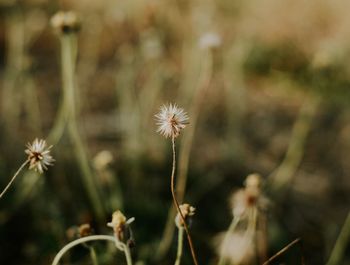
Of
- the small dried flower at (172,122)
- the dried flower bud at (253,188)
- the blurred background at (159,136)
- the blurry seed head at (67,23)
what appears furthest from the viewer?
the blurred background at (159,136)

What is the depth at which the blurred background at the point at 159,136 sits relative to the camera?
1293mm

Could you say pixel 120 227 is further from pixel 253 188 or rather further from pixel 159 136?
pixel 159 136

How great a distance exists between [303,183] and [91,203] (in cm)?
75

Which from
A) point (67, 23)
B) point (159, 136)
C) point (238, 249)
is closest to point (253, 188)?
point (238, 249)

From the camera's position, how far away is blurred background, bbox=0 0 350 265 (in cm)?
129

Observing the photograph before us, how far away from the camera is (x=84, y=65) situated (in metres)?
2.24

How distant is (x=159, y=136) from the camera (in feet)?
5.91

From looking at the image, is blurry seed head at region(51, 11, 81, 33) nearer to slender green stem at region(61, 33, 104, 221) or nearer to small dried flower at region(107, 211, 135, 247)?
slender green stem at region(61, 33, 104, 221)

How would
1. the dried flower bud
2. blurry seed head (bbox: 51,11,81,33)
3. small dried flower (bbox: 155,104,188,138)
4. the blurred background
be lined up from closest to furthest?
small dried flower (bbox: 155,104,188,138) → the dried flower bud → blurry seed head (bbox: 51,11,81,33) → the blurred background

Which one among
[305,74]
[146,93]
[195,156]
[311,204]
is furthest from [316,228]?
[305,74]

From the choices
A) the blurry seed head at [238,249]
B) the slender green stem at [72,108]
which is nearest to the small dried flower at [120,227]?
the blurry seed head at [238,249]

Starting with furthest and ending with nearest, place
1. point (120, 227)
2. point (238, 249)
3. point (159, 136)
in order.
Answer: point (159, 136), point (238, 249), point (120, 227)

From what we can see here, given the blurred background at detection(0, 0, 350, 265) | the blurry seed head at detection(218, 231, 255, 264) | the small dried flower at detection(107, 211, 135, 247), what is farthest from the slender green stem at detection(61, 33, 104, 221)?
the small dried flower at detection(107, 211, 135, 247)

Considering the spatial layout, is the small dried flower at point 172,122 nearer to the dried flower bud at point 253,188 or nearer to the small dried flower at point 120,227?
the small dried flower at point 120,227
